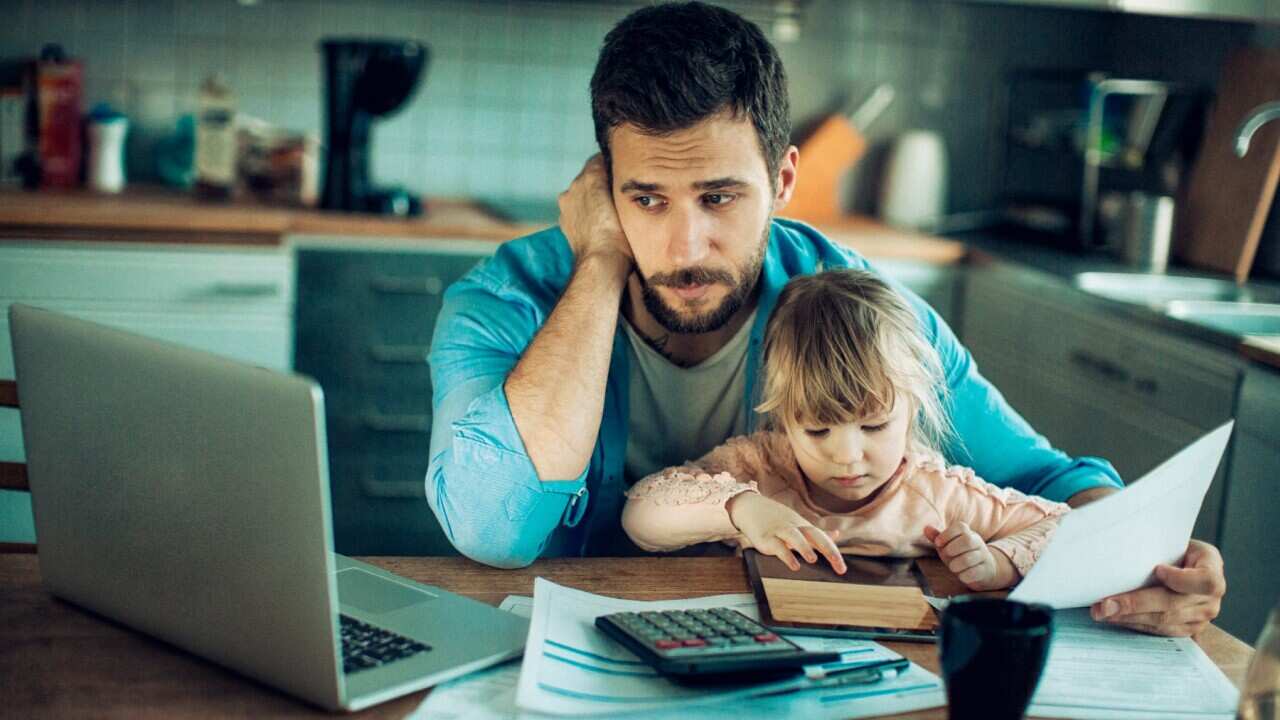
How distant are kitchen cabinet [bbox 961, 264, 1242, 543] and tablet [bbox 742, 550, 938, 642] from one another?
4.44 ft

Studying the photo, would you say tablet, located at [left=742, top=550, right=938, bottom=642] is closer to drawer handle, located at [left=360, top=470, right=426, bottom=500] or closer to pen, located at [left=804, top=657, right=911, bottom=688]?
pen, located at [left=804, top=657, right=911, bottom=688]

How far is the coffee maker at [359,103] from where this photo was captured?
3143 mm

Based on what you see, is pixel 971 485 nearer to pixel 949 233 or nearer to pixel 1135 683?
pixel 1135 683

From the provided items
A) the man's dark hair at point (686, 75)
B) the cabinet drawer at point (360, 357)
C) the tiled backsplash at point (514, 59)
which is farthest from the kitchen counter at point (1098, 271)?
the cabinet drawer at point (360, 357)

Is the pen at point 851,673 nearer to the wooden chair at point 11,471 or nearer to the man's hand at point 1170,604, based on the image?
the man's hand at point 1170,604

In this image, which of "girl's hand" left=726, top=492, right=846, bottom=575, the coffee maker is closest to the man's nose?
"girl's hand" left=726, top=492, right=846, bottom=575

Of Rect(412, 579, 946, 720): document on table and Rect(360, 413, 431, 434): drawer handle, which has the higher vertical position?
Rect(412, 579, 946, 720): document on table

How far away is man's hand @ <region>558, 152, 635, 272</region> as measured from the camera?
1.70m

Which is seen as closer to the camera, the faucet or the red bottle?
the faucet

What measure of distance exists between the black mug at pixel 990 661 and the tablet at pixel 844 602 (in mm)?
242

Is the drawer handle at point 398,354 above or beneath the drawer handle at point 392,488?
above

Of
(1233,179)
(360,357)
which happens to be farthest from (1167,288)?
(360,357)

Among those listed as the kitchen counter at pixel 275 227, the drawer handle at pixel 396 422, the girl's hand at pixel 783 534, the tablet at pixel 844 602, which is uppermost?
the kitchen counter at pixel 275 227

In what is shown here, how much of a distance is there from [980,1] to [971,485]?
7.67ft
